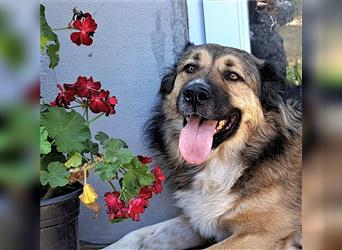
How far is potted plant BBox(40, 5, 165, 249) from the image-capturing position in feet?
6.89

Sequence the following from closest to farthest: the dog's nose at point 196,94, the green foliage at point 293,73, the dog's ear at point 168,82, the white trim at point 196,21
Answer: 1. the dog's nose at point 196,94
2. the dog's ear at point 168,82
3. the green foliage at point 293,73
4. the white trim at point 196,21

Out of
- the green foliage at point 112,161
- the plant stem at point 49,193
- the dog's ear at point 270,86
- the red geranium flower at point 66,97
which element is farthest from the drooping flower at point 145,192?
the dog's ear at point 270,86

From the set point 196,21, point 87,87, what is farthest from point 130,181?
point 196,21

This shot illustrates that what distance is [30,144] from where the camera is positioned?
3.79ft

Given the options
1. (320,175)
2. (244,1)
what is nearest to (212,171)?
(244,1)

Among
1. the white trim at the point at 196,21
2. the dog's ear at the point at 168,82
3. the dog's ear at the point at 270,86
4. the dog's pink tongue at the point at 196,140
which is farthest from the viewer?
the white trim at the point at 196,21

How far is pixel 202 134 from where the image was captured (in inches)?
101

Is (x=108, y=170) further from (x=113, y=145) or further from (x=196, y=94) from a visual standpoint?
(x=196, y=94)

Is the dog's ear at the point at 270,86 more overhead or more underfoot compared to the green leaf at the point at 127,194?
more overhead

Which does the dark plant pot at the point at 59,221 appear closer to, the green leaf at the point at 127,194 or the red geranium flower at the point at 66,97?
the green leaf at the point at 127,194

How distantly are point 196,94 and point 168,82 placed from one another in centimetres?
44

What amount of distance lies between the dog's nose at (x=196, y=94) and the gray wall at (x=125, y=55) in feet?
1.93

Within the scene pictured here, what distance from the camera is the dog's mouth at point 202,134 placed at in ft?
8.42

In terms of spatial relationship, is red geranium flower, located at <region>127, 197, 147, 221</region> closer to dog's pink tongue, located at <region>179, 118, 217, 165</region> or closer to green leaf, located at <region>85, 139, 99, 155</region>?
green leaf, located at <region>85, 139, 99, 155</region>
